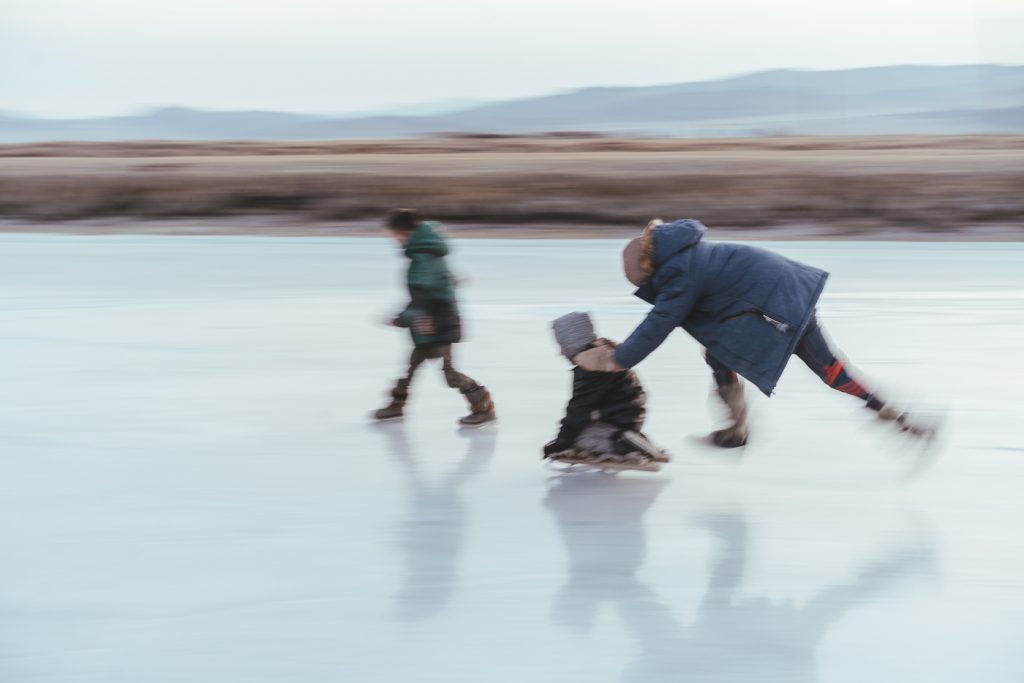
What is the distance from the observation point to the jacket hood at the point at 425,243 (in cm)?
524

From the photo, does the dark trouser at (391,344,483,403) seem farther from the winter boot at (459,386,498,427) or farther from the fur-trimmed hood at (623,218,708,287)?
the fur-trimmed hood at (623,218,708,287)

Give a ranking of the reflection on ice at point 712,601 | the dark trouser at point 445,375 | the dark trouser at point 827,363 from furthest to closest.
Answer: the dark trouser at point 445,375, the dark trouser at point 827,363, the reflection on ice at point 712,601

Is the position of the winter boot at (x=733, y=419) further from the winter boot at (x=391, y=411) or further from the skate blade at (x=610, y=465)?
the winter boot at (x=391, y=411)

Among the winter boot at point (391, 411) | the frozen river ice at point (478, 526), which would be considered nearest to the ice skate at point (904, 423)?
the frozen river ice at point (478, 526)

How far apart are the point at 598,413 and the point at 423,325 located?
99 cm

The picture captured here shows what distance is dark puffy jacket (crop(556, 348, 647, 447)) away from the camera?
15.1 ft

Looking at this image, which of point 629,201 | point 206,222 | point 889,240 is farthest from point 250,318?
point 629,201

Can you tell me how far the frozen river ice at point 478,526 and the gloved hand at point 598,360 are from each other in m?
0.42

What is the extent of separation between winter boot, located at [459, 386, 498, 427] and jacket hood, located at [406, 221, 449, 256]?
628 millimetres

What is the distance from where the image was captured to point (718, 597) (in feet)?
10.8

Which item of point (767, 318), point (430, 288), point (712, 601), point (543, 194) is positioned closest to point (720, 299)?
point (767, 318)

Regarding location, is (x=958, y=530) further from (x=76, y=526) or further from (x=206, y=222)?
(x=206, y=222)

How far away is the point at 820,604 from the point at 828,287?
8.48m

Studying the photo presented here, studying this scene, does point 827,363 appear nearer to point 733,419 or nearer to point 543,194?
point 733,419
